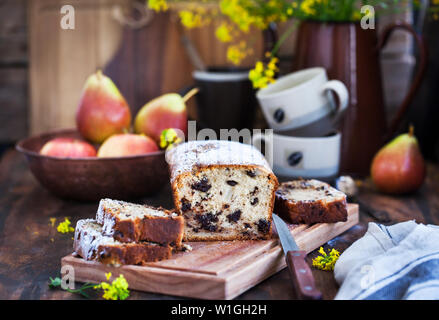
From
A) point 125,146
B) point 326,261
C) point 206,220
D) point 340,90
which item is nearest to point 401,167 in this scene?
point 340,90

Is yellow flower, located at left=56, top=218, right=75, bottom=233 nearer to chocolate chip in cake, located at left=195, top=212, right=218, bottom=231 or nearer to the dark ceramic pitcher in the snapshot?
chocolate chip in cake, located at left=195, top=212, right=218, bottom=231

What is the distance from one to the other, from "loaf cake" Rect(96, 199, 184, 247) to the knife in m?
0.23

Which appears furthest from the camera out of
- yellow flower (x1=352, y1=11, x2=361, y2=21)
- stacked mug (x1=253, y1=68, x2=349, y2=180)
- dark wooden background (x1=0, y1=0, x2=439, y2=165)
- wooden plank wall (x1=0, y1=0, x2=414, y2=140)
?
wooden plank wall (x1=0, y1=0, x2=414, y2=140)

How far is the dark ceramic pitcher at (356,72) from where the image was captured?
1816 millimetres

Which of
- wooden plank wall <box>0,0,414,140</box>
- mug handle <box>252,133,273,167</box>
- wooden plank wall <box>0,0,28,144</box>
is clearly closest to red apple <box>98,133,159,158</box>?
mug handle <box>252,133,273,167</box>

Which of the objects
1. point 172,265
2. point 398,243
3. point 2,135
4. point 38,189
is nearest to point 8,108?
point 2,135

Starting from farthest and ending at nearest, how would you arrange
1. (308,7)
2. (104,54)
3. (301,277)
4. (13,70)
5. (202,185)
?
(13,70) < (104,54) < (308,7) < (202,185) < (301,277)

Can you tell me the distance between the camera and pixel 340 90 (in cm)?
167

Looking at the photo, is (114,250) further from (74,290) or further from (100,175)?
(100,175)

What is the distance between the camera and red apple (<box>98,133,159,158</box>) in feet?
5.14

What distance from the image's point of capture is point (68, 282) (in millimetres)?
1103

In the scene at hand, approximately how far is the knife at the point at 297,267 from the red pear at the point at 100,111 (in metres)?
0.66

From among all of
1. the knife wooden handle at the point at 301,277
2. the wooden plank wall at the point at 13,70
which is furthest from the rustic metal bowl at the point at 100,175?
the wooden plank wall at the point at 13,70

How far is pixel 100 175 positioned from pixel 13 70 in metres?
1.22
